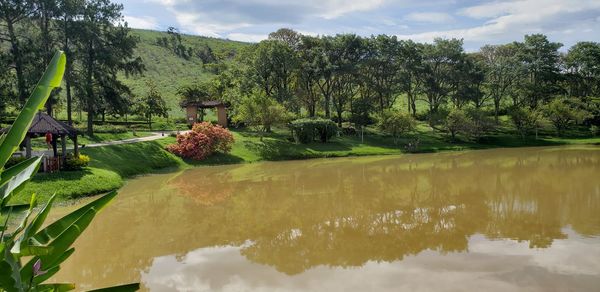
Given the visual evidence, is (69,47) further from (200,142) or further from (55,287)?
(55,287)

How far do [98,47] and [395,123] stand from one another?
30214 mm

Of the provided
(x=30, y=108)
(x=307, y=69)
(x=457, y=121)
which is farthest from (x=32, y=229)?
(x=457, y=121)

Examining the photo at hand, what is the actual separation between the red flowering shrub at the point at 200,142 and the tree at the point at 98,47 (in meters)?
7.86

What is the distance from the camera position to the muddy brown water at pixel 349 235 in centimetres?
1152

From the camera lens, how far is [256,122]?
44344mm

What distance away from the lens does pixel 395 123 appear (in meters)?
48.5

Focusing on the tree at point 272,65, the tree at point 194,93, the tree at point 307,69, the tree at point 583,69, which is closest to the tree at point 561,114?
the tree at point 583,69

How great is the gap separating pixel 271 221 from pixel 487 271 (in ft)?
28.2

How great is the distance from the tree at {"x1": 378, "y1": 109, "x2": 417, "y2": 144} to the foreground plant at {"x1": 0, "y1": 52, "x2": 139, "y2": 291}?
156 feet

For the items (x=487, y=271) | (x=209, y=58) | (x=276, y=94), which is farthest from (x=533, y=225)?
(x=209, y=58)

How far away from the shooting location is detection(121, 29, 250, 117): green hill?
252 ft

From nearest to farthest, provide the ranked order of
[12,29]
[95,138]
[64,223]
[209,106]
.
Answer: [64,223] → [12,29] → [95,138] → [209,106]

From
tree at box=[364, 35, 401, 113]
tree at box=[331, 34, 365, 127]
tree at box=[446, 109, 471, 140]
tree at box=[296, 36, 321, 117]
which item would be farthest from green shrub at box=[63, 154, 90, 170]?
tree at box=[446, 109, 471, 140]

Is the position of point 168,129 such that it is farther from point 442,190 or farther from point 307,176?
point 442,190
